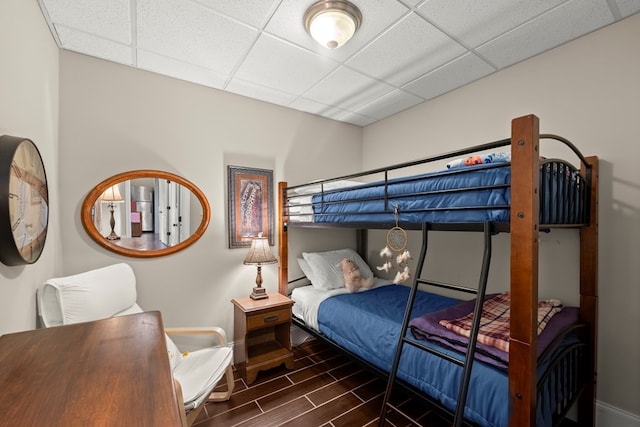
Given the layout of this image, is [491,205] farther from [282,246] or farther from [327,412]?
[282,246]

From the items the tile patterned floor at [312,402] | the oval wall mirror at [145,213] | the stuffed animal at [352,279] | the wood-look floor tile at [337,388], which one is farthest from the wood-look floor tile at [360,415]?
the oval wall mirror at [145,213]

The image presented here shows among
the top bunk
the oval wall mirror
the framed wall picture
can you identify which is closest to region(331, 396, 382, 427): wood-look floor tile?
the top bunk

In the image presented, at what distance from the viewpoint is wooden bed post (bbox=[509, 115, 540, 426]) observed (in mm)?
1119

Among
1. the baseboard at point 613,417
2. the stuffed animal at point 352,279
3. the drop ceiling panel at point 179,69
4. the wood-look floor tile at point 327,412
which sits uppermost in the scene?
the drop ceiling panel at point 179,69

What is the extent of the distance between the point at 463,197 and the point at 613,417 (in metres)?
1.79

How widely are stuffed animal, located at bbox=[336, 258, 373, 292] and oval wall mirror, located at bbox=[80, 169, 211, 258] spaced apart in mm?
1415

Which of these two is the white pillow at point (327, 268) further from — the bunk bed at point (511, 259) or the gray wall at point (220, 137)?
the bunk bed at point (511, 259)

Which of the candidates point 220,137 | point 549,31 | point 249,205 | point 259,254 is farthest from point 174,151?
point 549,31

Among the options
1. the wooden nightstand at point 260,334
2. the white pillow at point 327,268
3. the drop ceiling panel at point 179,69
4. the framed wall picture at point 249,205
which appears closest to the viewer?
the drop ceiling panel at point 179,69

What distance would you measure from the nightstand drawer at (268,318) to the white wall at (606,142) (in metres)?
1.85

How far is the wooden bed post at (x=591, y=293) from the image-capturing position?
1734 millimetres

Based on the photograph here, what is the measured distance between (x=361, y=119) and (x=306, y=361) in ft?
9.02

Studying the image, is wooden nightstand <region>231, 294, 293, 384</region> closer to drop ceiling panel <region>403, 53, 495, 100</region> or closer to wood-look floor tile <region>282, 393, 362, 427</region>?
wood-look floor tile <region>282, 393, 362, 427</region>

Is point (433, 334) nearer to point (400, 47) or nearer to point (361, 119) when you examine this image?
point (400, 47)
